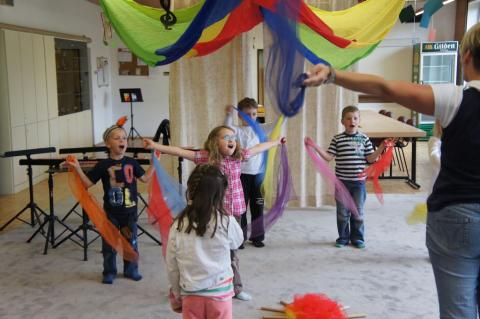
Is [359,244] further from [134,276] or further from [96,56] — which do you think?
[96,56]

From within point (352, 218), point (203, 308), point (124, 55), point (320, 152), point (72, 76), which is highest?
point (124, 55)

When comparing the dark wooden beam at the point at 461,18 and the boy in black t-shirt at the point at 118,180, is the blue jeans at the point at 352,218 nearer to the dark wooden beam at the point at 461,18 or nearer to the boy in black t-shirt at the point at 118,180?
the boy in black t-shirt at the point at 118,180

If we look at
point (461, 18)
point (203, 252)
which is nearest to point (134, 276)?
point (203, 252)

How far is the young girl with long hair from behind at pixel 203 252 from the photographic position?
7.33 feet

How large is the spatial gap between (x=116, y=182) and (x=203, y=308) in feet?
5.49

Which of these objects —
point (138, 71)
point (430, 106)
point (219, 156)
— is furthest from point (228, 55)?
point (138, 71)

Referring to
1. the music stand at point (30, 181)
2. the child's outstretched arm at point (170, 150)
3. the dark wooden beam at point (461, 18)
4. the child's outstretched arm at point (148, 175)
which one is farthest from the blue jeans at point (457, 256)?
the dark wooden beam at point (461, 18)

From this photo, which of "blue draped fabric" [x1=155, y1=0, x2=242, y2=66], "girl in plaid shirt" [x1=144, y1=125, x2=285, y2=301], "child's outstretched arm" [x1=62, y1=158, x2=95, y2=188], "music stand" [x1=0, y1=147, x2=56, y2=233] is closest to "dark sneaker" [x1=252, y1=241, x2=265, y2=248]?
"girl in plaid shirt" [x1=144, y1=125, x2=285, y2=301]

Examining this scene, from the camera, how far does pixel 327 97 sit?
5.88 m

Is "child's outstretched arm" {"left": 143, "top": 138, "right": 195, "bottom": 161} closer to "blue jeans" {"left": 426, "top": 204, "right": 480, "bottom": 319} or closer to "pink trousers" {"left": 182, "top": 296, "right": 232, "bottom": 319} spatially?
"pink trousers" {"left": 182, "top": 296, "right": 232, "bottom": 319}

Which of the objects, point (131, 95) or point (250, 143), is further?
point (131, 95)

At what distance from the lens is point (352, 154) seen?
4.32 m

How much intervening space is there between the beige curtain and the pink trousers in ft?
12.2

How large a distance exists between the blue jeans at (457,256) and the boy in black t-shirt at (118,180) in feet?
8.14
